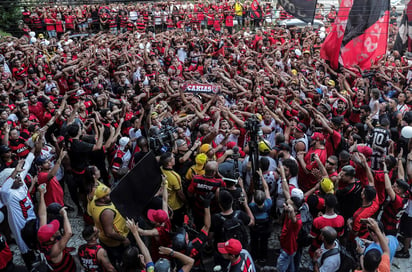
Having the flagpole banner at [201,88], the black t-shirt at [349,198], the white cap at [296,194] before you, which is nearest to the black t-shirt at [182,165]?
the flagpole banner at [201,88]

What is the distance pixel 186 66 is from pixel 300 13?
4.32m

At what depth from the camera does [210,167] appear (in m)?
4.42

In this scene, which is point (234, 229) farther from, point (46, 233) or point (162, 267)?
point (46, 233)

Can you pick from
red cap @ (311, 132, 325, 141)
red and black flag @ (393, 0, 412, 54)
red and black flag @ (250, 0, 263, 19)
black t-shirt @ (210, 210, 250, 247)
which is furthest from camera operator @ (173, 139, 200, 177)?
red and black flag @ (250, 0, 263, 19)

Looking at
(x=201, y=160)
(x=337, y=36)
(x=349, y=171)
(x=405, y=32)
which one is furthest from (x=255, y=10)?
(x=349, y=171)

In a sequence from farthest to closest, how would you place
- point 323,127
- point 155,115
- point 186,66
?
1. point 186,66
2. point 155,115
3. point 323,127

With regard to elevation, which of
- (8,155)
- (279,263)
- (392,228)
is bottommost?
(279,263)

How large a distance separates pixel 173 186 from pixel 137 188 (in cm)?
88

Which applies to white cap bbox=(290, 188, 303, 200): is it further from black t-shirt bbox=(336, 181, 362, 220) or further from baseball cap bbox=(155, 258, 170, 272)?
baseball cap bbox=(155, 258, 170, 272)

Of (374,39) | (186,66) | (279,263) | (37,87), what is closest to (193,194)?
(279,263)

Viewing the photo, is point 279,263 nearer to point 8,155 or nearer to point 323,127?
point 323,127

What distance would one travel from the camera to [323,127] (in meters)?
5.86

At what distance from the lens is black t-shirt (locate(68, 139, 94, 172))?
5492mm

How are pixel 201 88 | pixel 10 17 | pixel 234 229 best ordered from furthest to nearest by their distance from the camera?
pixel 10 17
pixel 201 88
pixel 234 229
